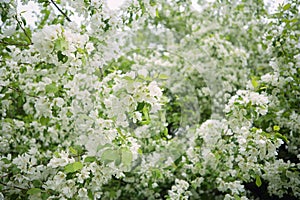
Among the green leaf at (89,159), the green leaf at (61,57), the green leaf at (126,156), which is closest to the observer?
the green leaf at (126,156)

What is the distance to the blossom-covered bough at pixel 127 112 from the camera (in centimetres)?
191

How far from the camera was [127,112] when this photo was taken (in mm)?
1878

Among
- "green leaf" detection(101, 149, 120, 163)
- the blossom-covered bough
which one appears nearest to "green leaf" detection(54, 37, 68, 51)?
the blossom-covered bough

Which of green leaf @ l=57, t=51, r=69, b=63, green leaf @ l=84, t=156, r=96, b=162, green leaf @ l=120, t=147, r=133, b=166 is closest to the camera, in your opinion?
green leaf @ l=120, t=147, r=133, b=166

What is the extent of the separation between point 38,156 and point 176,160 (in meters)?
1.23

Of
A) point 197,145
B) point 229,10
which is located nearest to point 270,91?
point 197,145

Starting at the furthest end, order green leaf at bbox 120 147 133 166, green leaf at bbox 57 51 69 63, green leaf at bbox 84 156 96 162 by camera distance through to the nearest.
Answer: green leaf at bbox 84 156 96 162 < green leaf at bbox 57 51 69 63 < green leaf at bbox 120 147 133 166

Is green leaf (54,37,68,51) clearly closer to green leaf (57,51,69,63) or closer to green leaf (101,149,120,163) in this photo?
green leaf (57,51,69,63)

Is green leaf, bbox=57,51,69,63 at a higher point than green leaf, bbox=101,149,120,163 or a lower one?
higher

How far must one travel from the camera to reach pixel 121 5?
2.43m

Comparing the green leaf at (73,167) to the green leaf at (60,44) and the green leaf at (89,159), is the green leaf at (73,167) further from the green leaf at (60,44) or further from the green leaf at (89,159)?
the green leaf at (60,44)

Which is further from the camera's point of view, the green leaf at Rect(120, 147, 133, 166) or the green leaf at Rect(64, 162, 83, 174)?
the green leaf at Rect(64, 162, 83, 174)

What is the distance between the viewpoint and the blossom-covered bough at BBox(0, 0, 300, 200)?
1.91 m

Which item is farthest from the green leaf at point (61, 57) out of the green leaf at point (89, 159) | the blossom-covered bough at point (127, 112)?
the green leaf at point (89, 159)
